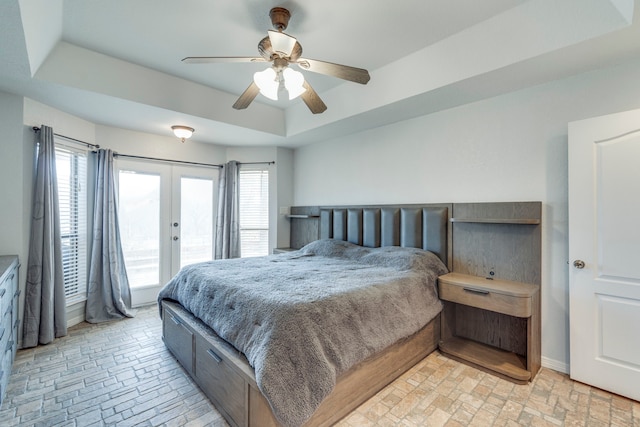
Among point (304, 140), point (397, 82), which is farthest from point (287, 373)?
point (304, 140)

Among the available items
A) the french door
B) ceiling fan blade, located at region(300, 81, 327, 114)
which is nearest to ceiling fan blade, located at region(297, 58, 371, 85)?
ceiling fan blade, located at region(300, 81, 327, 114)

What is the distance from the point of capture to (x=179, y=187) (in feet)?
14.6

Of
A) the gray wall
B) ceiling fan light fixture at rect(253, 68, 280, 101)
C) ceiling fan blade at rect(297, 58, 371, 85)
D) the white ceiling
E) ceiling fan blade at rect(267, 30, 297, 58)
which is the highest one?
the white ceiling

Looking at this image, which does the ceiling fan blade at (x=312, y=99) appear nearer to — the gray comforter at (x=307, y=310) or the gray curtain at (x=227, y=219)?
the gray comforter at (x=307, y=310)

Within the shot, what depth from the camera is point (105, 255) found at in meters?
3.62

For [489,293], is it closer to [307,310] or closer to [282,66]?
[307,310]

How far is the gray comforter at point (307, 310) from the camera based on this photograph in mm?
1578

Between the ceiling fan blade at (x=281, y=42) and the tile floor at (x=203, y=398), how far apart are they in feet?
8.02

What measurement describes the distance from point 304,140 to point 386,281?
111 inches

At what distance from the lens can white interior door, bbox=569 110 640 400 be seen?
2.06 meters

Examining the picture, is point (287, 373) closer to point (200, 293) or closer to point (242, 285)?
point (242, 285)

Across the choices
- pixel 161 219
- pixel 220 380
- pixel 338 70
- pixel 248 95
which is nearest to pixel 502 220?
pixel 338 70

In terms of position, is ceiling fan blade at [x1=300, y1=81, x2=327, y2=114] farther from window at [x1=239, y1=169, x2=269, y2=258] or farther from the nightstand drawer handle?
window at [x1=239, y1=169, x2=269, y2=258]

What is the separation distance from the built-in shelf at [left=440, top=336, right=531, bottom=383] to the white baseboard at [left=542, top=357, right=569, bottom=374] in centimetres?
18
